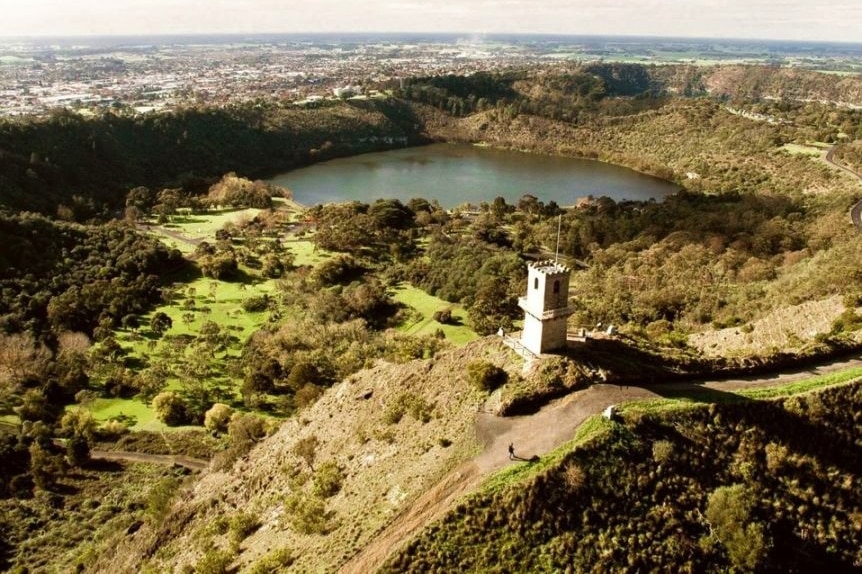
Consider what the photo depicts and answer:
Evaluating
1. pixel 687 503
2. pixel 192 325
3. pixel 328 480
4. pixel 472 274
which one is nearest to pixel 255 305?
pixel 192 325

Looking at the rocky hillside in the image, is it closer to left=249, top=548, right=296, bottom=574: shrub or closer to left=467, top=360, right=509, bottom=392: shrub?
left=249, top=548, right=296, bottom=574: shrub

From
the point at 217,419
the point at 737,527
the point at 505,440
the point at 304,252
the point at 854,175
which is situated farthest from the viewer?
the point at 854,175

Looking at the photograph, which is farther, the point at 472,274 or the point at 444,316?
the point at 472,274

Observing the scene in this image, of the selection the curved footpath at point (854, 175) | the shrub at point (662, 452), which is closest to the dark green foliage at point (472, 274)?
the shrub at point (662, 452)

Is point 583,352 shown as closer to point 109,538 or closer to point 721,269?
point 109,538

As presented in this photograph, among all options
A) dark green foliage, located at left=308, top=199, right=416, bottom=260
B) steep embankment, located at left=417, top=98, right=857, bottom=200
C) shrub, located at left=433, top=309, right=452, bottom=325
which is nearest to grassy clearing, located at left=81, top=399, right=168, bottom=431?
shrub, located at left=433, top=309, right=452, bottom=325

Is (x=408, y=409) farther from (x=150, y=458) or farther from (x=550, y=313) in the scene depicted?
(x=150, y=458)

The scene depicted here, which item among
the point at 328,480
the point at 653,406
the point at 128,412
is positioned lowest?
the point at 128,412
